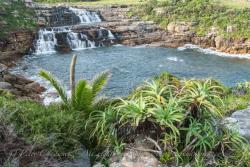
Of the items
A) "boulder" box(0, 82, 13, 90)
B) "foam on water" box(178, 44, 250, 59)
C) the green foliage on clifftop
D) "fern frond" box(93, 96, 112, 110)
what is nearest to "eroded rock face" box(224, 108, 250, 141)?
the green foliage on clifftop

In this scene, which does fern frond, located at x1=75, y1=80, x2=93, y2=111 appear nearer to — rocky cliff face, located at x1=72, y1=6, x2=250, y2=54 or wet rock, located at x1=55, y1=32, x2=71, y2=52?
wet rock, located at x1=55, y1=32, x2=71, y2=52

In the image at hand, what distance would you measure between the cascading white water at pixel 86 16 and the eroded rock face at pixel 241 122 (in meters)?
27.3

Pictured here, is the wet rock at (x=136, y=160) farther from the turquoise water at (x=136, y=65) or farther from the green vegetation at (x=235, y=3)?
the green vegetation at (x=235, y=3)

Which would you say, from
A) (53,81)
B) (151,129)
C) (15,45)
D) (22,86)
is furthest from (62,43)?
(151,129)

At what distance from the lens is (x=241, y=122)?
7922 millimetres

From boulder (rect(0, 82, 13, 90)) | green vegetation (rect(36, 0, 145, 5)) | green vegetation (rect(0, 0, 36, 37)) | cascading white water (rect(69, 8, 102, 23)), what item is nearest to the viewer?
boulder (rect(0, 82, 13, 90))

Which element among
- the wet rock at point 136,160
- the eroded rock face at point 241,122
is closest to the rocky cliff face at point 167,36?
the eroded rock face at point 241,122

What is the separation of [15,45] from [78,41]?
4.46 meters

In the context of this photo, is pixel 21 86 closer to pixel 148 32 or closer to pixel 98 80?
pixel 98 80

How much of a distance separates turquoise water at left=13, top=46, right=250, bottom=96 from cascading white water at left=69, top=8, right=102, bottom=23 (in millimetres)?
6637

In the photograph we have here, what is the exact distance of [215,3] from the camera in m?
35.9

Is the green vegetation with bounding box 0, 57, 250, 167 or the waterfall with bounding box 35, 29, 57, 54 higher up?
the green vegetation with bounding box 0, 57, 250, 167

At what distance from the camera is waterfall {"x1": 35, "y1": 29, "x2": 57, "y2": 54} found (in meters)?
28.3

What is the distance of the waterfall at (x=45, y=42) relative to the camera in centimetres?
2827
